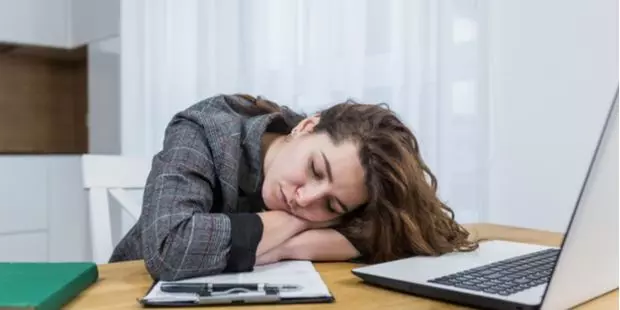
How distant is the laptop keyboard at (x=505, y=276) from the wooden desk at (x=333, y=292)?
4 centimetres

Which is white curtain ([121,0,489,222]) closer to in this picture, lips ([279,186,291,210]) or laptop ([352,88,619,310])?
laptop ([352,88,619,310])

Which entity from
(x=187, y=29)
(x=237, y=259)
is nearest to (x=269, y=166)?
(x=237, y=259)

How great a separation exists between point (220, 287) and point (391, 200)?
0.35 meters

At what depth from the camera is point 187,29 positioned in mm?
2191

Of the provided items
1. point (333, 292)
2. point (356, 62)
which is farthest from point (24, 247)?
point (333, 292)

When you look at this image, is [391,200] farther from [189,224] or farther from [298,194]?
[189,224]

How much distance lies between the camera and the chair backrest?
4.50ft

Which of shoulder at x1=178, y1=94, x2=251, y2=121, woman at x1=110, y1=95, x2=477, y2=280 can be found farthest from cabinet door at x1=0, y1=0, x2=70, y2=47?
woman at x1=110, y1=95, x2=477, y2=280

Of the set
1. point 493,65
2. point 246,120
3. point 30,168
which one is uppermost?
point 493,65

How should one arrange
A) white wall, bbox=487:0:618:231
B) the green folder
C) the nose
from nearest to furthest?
1. the green folder
2. the nose
3. white wall, bbox=487:0:618:231

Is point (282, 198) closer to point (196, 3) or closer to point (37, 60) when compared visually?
point (196, 3)

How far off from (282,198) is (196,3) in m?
1.32

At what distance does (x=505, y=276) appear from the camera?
0.79 meters

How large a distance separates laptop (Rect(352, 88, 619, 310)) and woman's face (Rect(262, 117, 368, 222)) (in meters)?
0.13
